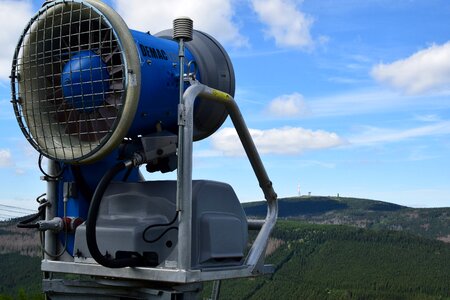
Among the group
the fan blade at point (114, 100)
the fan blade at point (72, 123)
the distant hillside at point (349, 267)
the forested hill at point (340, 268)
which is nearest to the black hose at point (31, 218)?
the fan blade at point (72, 123)

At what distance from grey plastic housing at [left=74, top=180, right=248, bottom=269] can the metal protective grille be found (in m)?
0.55

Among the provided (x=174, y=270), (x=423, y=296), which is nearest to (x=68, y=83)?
(x=174, y=270)

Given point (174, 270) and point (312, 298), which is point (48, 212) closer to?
point (174, 270)

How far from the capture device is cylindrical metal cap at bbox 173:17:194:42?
4793 mm

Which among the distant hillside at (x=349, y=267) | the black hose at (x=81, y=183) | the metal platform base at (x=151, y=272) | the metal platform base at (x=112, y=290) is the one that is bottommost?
the distant hillside at (x=349, y=267)

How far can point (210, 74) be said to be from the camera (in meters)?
5.82

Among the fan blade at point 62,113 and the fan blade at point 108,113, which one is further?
the fan blade at point 62,113

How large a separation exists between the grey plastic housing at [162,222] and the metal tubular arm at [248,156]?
288 millimetres

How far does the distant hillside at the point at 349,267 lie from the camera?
423 feet

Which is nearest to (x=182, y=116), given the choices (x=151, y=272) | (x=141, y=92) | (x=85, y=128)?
(x=141, y=92)

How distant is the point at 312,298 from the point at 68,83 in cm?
12591

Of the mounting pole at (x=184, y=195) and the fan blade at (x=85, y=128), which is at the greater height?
the fan blade at (x=85, y=128)

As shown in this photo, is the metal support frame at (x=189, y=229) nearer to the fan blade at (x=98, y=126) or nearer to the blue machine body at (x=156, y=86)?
the blue machine body at (x=156, y=86)

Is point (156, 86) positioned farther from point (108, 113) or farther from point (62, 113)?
point (62, 113)
